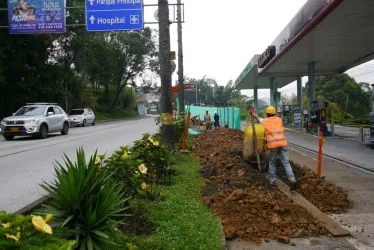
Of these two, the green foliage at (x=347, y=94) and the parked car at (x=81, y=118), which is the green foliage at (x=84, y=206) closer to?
the parked car at (x=81, y=118)

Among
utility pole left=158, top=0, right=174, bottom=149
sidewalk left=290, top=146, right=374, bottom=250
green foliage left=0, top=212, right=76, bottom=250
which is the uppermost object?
utility pole left=158, top=0, right=174, bottom=149

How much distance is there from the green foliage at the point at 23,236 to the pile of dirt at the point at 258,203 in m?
2.86

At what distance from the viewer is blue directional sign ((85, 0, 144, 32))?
17328 mm

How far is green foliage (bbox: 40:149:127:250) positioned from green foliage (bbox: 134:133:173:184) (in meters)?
2.87

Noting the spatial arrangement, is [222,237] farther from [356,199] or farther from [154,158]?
[356,199]

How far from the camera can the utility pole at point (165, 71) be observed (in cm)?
1003

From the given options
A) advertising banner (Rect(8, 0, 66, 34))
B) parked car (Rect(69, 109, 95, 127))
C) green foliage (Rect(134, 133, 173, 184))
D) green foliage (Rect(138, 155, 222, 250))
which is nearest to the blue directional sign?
advertising banner (Rect(8, 0, 66, 34))

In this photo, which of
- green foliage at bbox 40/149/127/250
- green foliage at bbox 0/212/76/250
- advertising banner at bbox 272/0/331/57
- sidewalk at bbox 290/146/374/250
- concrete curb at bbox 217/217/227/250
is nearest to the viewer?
green foliage at bbox 0/212/76/250

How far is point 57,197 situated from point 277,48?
19.7m

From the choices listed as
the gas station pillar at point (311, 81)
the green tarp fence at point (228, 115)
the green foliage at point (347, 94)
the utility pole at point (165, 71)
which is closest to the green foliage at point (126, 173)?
the utility pole at point (165, 71)

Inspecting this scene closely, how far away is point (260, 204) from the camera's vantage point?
18.7 ft

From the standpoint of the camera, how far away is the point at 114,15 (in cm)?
1753

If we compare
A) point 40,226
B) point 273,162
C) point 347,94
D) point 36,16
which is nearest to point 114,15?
point 36,16

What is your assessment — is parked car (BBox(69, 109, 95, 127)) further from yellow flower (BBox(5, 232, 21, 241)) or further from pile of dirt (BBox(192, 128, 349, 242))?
yellow flower (BBox(5, 232, 21, 241))
